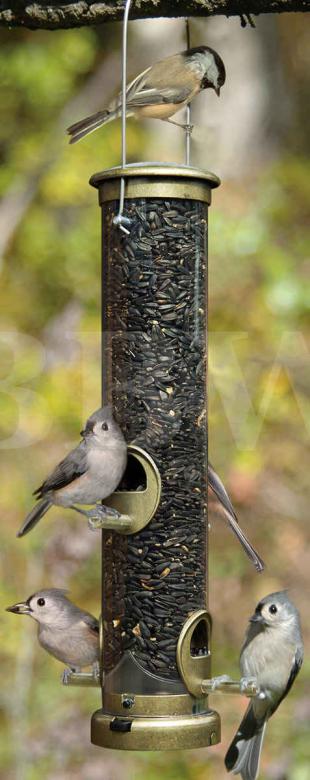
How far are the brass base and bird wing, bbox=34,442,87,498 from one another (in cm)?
71

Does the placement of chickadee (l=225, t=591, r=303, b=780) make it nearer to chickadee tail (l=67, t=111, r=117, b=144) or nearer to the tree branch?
chickadee tail (l=67, t=111, r=117, b=144)

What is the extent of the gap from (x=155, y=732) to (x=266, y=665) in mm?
485

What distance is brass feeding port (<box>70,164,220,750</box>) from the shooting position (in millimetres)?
3723

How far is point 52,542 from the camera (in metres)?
7.57

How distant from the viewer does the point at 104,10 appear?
333cm

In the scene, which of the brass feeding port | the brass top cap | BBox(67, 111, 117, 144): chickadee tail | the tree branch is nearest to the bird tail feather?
the brass feeding port

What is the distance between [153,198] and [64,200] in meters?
5.40

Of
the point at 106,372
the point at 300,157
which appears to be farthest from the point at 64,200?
the point at 106,372

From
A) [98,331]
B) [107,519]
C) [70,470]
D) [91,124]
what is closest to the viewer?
[107,519]

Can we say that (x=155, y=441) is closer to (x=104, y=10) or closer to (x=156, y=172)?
(x=156, y=172)

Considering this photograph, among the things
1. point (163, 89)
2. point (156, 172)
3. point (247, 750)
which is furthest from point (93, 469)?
point (163, 89)

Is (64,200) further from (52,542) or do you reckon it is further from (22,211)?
(52,542)

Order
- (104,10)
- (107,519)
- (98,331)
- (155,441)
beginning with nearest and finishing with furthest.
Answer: (104,10)
(107,519)
(155,441)
(98,331)

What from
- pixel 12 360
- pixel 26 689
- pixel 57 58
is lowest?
pixel 26 689
